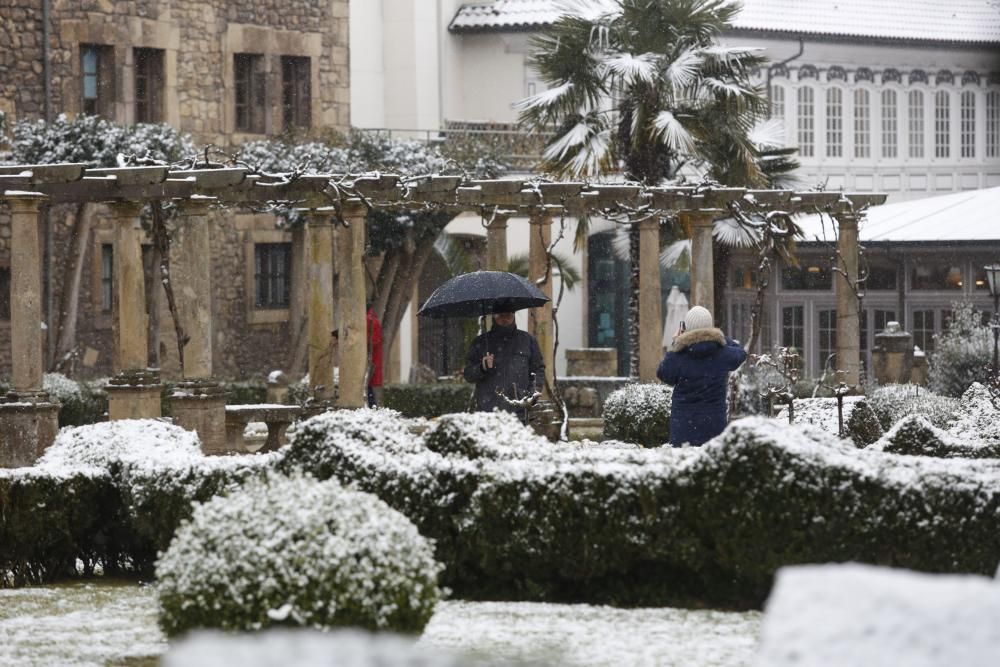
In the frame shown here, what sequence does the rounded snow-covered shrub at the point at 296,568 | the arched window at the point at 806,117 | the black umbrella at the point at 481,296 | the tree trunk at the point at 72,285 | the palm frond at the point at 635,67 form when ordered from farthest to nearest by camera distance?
the arched window at the point at 806,117 → the tree trunk at the point at 72,285 → the palm frond at the point at 635,67 → the black umbrella at the point at 481,296 → the rounded snow-covered shrub at the point at 296,568

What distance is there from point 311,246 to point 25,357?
3159mm

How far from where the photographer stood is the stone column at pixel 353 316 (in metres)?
18.7

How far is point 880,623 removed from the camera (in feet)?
14.5

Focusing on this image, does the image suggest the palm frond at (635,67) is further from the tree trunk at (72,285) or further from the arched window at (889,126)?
the arched window at (889,126)

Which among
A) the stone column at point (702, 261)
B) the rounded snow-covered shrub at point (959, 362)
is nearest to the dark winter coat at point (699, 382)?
the stone column at point (702, 261)

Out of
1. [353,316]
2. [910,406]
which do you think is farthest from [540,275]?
[910,406]

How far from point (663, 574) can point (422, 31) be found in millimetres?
25084

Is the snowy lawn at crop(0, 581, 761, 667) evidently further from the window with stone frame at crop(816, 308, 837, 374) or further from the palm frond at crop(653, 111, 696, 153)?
the window with stone frame at crop(816, 308, 837, 374)

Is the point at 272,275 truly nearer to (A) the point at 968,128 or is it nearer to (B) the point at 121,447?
(A) the point at 968,128

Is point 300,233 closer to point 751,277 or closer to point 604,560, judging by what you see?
point 751,277

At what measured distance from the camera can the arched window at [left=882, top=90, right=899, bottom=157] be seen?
3962 centimetres

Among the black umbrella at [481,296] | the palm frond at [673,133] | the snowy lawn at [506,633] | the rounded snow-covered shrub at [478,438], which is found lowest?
the snowy lawn at [506,633]

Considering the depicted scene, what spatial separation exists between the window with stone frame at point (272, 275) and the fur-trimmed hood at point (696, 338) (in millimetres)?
19408

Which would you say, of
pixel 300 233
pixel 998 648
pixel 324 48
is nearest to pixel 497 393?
pixel 998 648
